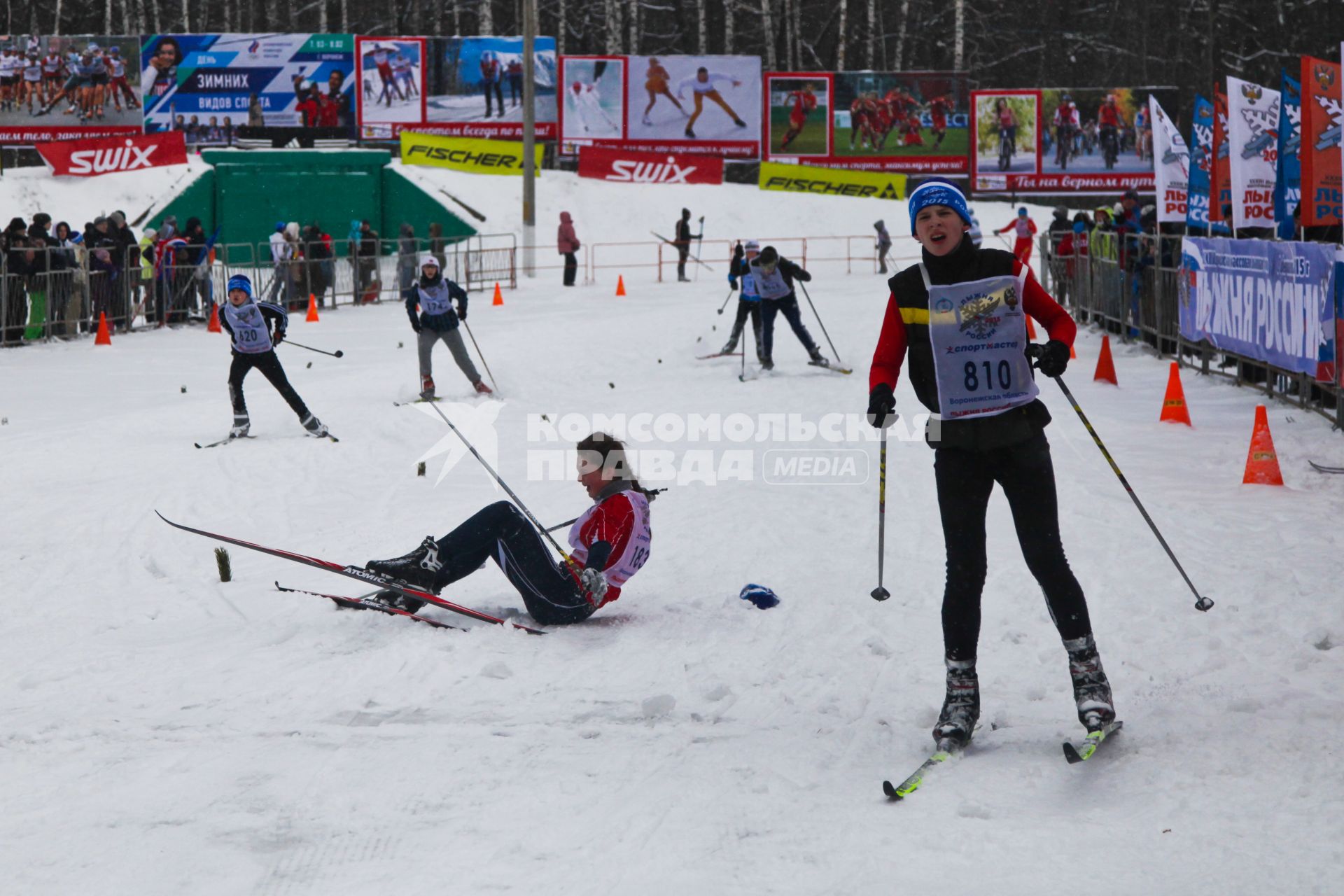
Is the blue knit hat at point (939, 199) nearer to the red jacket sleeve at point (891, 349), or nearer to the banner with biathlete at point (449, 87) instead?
the red jacket sleeve at point (891, 349)

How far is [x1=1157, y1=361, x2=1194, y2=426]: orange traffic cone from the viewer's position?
12203 mm

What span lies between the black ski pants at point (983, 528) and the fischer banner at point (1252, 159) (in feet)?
32.6

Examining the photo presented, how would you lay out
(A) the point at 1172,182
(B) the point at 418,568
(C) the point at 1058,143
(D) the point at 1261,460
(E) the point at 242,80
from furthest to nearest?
(C) the point at 1058,143 < (E) the point at 242,80 < (A) the point at 1172,182 < (D) the point at 1261,460 < (B) the point at 418,568

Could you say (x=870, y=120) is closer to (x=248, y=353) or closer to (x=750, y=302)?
(x=750, y=302)

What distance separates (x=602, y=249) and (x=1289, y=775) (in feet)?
113

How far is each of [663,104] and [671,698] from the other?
37228 mm

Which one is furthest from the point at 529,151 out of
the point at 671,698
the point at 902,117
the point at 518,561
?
the point at 671,698

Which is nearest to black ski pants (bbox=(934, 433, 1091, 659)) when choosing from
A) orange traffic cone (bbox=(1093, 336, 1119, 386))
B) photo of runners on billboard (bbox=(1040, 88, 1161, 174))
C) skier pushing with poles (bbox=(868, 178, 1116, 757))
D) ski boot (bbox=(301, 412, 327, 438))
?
skier pushing with poles (bbox=(868, 178, 1116, 757))

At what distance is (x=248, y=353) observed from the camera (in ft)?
40.6

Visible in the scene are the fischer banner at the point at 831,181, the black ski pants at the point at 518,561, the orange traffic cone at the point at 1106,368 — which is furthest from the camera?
the fischer banner at the point at 831,181

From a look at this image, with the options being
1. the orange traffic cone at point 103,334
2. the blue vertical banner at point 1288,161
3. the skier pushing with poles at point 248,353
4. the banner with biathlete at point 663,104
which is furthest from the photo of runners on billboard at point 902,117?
the skier pushing with poles at point 248,353

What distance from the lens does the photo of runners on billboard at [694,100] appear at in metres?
40.7

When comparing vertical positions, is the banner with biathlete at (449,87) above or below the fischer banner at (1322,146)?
above

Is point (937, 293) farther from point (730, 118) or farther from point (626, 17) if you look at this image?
point (626, 17)
